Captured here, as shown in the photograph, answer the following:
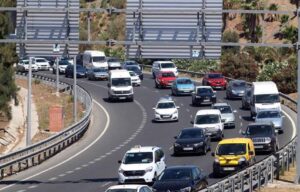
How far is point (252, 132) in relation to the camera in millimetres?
54938

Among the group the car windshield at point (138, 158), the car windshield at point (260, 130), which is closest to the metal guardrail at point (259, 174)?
the car windshield at point (260, 130)

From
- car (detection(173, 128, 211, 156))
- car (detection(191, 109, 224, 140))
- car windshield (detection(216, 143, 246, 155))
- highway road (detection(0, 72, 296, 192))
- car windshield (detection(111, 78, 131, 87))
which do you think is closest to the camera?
car windshield (detection(216, 143, 246, 155))

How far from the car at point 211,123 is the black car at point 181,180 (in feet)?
66.6

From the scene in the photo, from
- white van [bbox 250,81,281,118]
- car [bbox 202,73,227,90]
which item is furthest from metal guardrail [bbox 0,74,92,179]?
car [bbox 202,73,227,90]

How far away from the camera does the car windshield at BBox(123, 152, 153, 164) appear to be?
46000 millimetres

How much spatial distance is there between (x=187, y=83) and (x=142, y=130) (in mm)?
17431

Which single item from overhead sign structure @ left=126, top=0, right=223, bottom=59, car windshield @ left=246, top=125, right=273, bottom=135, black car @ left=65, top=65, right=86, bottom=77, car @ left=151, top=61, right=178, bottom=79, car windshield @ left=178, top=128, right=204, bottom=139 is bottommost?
black car @ left=65, top=65, right=86, bottom=77

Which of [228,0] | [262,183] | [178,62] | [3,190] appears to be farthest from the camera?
[228,0]

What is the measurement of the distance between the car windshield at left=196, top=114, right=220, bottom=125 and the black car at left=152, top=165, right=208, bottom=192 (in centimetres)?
2115

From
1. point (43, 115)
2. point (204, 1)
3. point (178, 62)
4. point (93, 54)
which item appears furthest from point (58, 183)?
point (178, 62)

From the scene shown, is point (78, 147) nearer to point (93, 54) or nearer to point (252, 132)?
point (252, 132)

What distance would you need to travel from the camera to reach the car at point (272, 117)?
207ft

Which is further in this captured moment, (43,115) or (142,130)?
(43,115)

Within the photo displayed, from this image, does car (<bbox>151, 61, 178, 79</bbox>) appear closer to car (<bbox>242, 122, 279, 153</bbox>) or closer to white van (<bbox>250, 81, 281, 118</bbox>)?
white van (<bbox>250, 81, 281, 118</bbox>)
